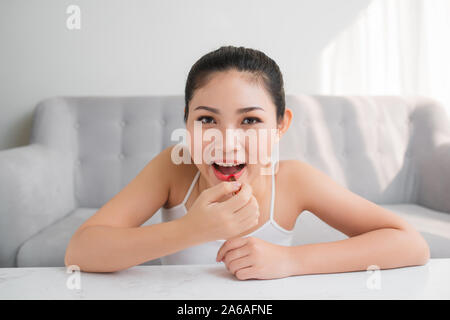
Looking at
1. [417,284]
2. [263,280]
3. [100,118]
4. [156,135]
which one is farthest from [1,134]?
[417,284]

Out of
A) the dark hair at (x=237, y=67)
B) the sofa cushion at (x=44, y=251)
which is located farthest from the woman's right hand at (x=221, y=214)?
the sofa cushion at (x=44, y=251)

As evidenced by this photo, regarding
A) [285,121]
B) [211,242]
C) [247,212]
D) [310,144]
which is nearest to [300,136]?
[310,144]

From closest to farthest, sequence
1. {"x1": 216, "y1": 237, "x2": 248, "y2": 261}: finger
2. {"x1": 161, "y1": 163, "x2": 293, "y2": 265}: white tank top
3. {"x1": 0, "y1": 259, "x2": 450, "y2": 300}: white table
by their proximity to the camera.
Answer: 1. {"x1": 0, "y1": 259, "x2": 450, "y2": 300}: white table
2. {"x1": 216, "y1": 237, "x2": 248, "y2": 261}: finger
3. {"x1": 161, "y1": 163, "x2": 293, "y2": 265}: white tank top

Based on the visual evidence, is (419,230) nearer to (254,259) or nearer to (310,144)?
(310,144)

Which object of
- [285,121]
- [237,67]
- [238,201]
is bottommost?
[238,201]

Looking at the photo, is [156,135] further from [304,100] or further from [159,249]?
[159,249]

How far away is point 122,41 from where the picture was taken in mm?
1958

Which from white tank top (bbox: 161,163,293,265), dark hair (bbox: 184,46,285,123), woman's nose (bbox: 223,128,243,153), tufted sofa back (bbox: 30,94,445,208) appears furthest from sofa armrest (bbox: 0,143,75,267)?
woman's nose (bbox: 223,128,243,153)

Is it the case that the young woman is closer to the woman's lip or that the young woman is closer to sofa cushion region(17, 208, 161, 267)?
the woman's lip

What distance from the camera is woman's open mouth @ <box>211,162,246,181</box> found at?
744mm

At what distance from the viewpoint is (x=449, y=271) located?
0.60 meters

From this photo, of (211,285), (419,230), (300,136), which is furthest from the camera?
(300,136)

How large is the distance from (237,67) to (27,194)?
95 centimetres
